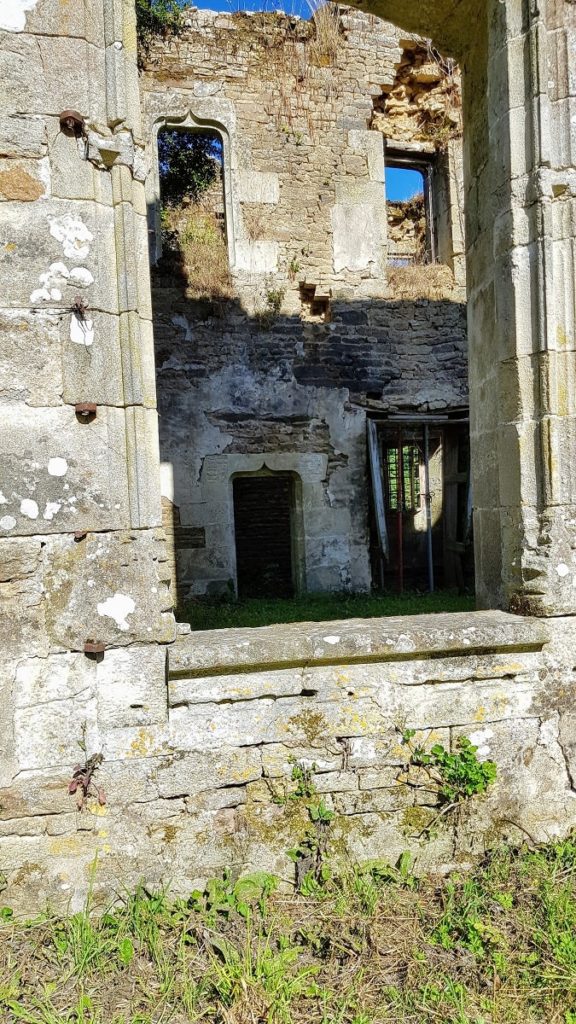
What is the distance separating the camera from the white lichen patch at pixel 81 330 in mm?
2465

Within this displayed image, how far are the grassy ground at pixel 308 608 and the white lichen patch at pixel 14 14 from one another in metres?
4.82

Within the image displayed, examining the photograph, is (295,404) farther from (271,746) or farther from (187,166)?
(271,746)

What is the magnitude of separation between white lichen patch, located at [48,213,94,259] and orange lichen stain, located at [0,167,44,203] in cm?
11

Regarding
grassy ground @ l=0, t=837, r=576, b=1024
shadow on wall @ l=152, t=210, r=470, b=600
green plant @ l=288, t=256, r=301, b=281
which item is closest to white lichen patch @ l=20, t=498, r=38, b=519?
grassy ground @ l=0, t=837, r=576, b=1024

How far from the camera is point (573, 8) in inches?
111

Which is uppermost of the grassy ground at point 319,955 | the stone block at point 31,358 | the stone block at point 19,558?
the stone block at point 31,358

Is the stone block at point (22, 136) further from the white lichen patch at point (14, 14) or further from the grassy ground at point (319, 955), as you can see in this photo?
the grassy ground at point (319, 955)

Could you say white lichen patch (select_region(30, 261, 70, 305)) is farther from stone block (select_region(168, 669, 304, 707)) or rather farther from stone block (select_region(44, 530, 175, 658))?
stone block (select_region(168, 669, 304, 707))

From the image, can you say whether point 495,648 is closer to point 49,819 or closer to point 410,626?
point 410,626

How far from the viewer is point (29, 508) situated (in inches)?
96.0

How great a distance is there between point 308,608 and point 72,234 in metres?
5.40

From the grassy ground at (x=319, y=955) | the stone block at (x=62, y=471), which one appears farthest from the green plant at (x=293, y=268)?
the grassy ground at (x=319, y=955)

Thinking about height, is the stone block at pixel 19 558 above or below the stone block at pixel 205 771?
above

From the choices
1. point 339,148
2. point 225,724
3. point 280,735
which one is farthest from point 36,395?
point 339,148
